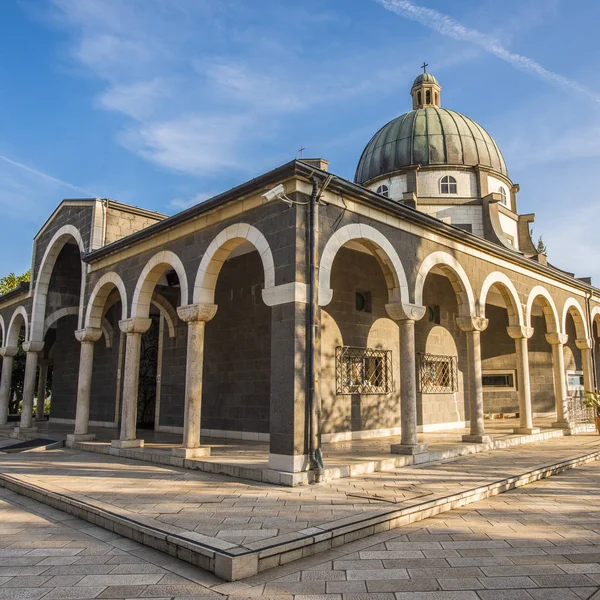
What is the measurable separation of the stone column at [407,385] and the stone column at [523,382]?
4.26 meters

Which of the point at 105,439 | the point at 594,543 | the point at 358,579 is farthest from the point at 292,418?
the point at 105,439

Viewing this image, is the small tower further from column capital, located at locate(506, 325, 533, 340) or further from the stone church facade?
column capital, located at locate(506, 325, 533, 340)

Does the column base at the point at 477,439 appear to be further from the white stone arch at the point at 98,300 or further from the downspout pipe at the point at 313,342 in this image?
the white stone arch at the point at 98,300

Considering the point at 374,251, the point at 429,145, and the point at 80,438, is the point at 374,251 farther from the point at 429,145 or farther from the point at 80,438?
the point at 429,145

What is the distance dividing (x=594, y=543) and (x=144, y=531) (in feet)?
13.4

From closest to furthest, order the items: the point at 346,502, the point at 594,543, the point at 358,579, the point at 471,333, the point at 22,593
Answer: the point at 22,593 < the point at 358,579 < the point at 594,543 < the point at 346,502 < the point at 471,333

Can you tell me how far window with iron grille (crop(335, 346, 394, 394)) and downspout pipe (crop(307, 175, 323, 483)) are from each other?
3781 mm

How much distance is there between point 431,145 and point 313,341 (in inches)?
547

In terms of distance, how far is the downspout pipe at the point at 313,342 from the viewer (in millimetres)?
7016

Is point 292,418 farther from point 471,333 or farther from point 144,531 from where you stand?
point 471,333

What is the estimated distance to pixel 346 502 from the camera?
228 inches

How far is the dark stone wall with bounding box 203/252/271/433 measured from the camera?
1120cm

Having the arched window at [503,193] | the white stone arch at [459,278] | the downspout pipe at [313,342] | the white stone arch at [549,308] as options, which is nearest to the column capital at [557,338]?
the white stone arch at [549,308]

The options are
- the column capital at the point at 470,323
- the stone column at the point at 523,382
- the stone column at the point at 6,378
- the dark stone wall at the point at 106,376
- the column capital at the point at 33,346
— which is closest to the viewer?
the column capital at the point at 470,323
